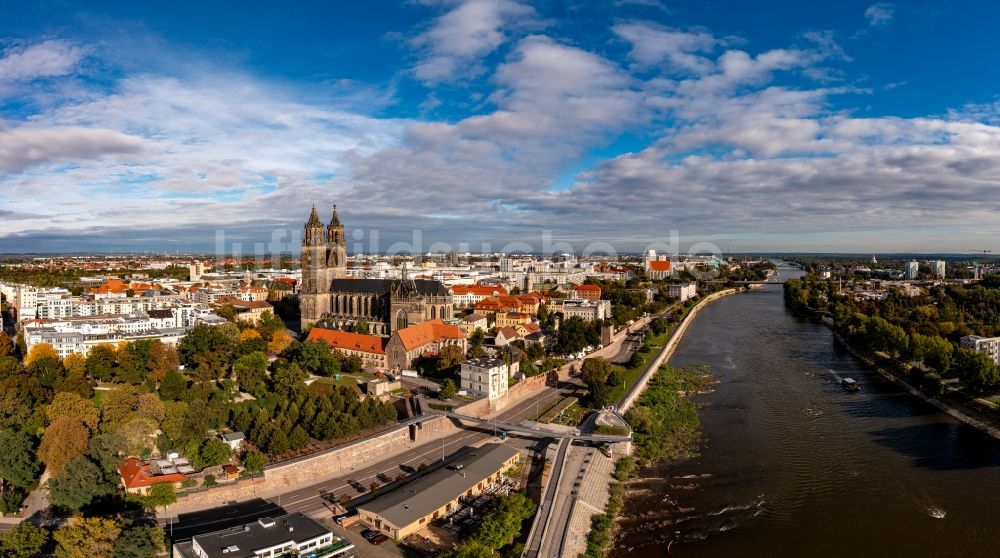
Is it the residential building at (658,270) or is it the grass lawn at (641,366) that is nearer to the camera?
the grass lawn at (641,366)

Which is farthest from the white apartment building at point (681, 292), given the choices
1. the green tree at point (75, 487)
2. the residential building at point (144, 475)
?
the green tree at point (75, 487)

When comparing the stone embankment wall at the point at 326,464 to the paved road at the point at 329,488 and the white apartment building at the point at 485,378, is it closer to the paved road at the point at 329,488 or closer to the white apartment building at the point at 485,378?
the paved road at the point at 329,488

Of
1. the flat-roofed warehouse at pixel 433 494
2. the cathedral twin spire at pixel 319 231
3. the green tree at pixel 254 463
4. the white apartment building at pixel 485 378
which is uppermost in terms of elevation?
the cathedral twin spire at pixel 319 231

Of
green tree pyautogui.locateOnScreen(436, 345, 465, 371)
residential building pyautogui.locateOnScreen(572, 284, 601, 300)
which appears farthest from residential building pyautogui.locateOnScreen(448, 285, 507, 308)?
green tree pyautogui.locateOnScreen(436, 345, 465, 371)

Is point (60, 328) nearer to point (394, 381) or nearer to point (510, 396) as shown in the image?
point (394, 381)

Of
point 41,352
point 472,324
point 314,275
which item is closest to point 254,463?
point 41,352

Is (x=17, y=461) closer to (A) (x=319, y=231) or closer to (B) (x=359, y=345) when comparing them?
(B) (x=359, y=345)
